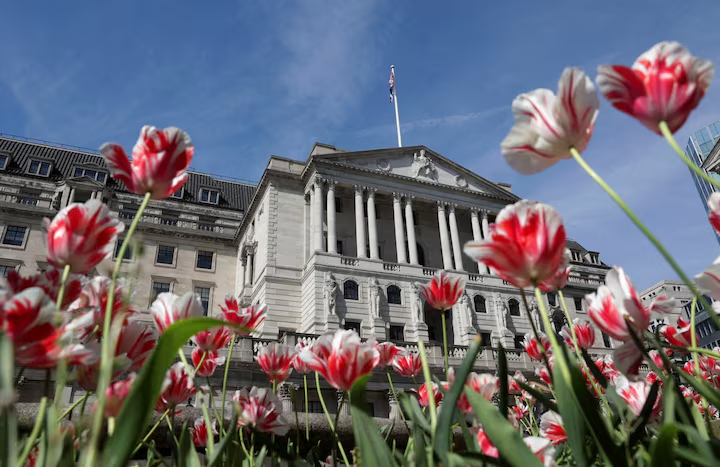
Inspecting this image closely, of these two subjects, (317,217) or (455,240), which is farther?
(455,240)

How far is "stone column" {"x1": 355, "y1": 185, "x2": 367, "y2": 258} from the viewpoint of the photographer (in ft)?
107

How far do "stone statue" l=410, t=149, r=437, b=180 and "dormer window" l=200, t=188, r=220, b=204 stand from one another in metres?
22.1

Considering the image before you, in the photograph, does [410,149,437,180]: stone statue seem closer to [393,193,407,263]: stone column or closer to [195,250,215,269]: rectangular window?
[393,193,407,263]: stone column

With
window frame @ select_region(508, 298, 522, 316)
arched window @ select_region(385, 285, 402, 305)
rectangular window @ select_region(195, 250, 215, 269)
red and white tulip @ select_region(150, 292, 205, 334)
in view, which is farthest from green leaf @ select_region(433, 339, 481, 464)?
rectangular window @ select_region(195, 250, 215, 269)

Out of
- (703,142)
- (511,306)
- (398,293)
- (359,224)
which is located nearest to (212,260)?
(359,224)

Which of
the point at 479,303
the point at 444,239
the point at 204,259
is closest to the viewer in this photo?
the point at 479,303

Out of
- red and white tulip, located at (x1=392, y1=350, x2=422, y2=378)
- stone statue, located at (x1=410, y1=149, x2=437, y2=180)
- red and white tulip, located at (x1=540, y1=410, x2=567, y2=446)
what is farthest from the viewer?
stone statue, located at (x1=410, y1=149, x2=437, y2=180)

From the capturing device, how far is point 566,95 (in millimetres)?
1591

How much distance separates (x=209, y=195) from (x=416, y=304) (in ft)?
88.9

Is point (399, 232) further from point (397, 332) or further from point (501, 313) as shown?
point (501, 313)

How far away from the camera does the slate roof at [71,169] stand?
143 ft

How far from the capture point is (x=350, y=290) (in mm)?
30484

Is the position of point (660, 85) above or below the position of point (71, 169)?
below

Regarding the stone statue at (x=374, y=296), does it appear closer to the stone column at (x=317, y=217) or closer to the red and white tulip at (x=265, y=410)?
the stone column at (x=317, y=217)
